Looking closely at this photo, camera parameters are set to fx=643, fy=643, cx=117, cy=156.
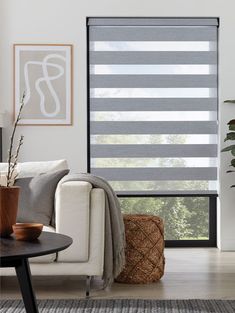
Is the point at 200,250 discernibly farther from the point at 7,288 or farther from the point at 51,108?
the point at 7,288

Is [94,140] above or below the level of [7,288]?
above

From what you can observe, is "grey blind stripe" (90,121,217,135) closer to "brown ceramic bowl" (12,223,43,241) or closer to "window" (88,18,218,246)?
"window" (88,18,218,246)

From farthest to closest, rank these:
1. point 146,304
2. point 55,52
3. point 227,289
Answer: point 55,52 < point 227,289 < point 146,304

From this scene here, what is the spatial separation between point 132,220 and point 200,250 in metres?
1.73

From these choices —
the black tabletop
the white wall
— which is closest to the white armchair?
the black tabletop

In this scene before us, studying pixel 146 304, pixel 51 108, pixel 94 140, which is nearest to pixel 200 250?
pixel 94 140

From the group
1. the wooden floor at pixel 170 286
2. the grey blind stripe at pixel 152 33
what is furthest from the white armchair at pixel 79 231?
the grey blind stripe at pixel 152 33

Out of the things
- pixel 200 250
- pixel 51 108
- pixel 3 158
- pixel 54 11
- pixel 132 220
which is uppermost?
pixel 54 11

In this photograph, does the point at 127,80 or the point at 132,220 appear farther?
the point at 127,80

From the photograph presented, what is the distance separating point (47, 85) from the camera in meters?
6.07

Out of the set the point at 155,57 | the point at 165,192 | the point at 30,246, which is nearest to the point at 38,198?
the point at 30,246

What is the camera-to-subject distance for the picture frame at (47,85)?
19.9 feet

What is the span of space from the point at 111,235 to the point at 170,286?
Answer: 59 cm

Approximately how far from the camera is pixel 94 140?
20.2 feet
